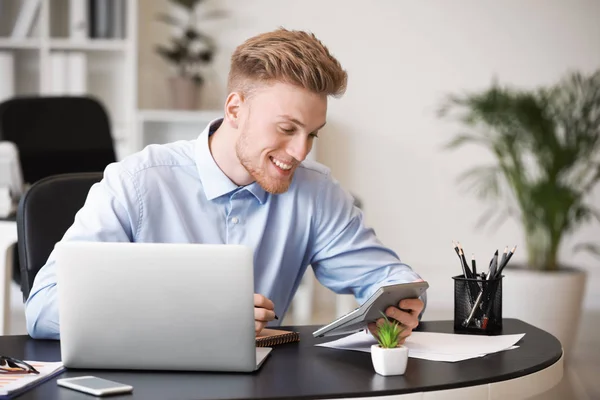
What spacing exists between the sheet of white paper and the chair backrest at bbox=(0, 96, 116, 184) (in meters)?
2.27

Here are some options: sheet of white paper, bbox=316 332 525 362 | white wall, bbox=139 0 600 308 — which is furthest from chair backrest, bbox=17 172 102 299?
white wall, bbox=139 0 600 308

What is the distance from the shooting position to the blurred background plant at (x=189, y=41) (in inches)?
183

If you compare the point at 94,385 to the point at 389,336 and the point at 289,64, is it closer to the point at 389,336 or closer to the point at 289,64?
the point at 389,336

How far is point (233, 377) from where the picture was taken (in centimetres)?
130

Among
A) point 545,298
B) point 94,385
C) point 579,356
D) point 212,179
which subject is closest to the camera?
point 94,385

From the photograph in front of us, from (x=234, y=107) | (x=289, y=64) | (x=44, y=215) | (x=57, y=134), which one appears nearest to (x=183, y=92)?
(x=57, y=134)

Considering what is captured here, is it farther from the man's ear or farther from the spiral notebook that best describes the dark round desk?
the man's ear

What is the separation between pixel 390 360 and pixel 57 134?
261 cm

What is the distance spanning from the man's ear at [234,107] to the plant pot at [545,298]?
2290 millimetres

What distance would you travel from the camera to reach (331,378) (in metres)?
1.30

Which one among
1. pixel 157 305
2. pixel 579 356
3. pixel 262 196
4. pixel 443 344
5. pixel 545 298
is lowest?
pixel 579 356

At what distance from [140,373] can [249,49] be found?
680 millimetres

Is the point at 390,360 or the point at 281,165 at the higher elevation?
the point at 281,165

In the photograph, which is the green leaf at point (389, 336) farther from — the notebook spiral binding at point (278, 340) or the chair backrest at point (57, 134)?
the chair backrest at point (57, 134)
